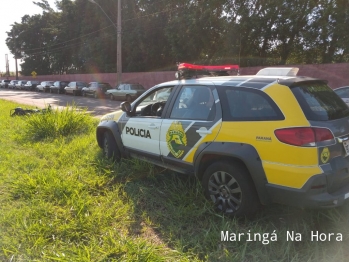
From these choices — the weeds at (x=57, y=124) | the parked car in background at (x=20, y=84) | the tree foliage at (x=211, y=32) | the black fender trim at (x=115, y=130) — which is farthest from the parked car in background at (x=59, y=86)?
the black fender trim at (x=115, y=130)

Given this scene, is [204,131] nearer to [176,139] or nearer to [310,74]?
[176,139]

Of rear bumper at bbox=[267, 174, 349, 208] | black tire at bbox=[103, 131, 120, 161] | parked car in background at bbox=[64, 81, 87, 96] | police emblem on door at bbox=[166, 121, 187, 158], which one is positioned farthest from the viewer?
parked car in background at bbox=[64, 81, 87, 96]

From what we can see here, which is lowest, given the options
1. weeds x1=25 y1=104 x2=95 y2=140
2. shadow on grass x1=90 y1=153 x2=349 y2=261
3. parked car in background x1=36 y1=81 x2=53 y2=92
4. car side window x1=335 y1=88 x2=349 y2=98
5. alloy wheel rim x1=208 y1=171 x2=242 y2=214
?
shadow on grass x1=90 y1=153 x2=349 y2=261

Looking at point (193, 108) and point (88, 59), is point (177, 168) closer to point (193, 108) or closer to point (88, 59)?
point (193, 108)

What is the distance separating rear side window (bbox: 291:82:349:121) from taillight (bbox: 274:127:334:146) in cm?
14

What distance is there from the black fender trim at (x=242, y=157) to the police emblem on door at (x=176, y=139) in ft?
Answer: 1.03

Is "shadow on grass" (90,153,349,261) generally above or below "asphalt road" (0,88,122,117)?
below

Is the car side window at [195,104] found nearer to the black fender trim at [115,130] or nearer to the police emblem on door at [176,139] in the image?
the police emblem on door at [176,139]

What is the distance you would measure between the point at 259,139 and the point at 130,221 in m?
1.63

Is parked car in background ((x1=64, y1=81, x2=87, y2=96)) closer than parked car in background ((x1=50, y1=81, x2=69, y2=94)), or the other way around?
parked car in background ((x1=64, y1=81, x2=87, y2=96))

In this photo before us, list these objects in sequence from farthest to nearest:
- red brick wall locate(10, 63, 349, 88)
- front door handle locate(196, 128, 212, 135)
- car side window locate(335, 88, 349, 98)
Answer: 1. red brick wall locate(10, 63, 349, 88)
2. car side window locate(335, 88, 349, 98)
3. front door handle locate(196, 128, 212, 135)

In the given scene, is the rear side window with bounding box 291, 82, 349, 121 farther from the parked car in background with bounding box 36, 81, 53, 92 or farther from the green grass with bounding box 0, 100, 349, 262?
the parked car in background with bounding box 36, 81, 53, 92

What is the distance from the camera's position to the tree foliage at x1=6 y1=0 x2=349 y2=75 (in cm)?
1828

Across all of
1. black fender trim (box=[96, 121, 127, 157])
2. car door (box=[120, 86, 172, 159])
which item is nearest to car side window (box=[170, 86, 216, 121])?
car door (box=[120, 86, 172, 159])
